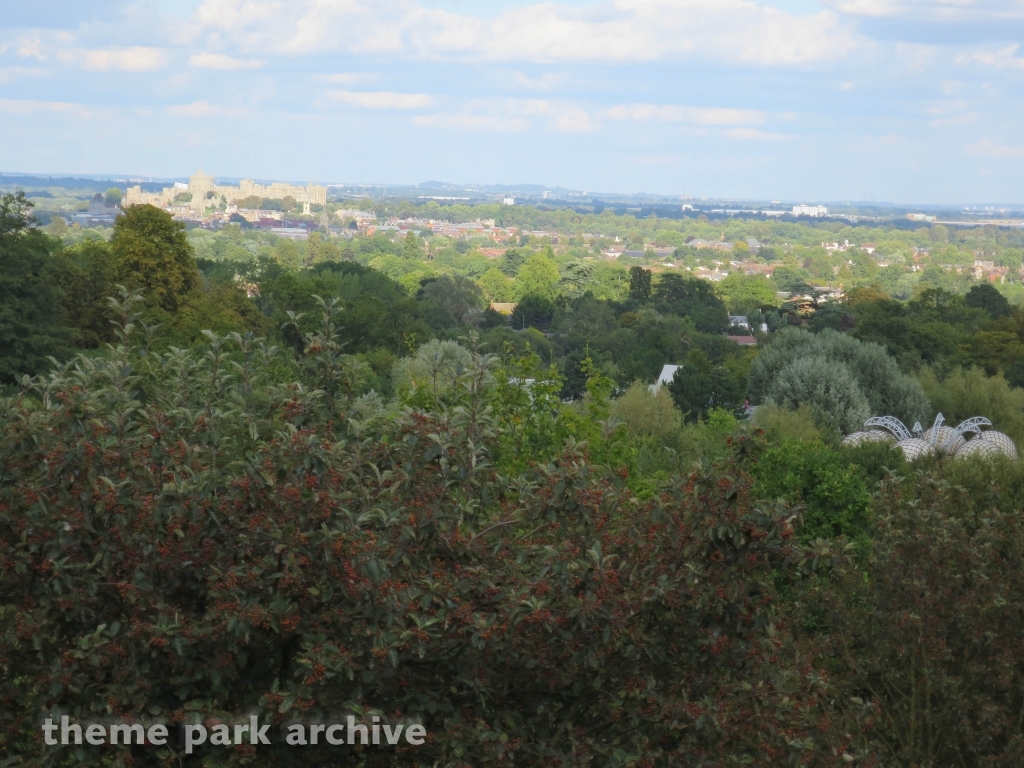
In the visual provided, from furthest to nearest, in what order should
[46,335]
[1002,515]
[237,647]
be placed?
[46,335] → [1002,515] → [237,647]

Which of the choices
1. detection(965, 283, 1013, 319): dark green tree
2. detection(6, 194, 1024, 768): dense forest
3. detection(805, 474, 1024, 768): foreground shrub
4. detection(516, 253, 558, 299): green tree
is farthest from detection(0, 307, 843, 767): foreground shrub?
detection(516, 253, 558, 299): green tree

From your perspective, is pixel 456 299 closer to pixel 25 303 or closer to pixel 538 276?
pixel 538 276

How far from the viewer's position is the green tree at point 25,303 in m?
30.2

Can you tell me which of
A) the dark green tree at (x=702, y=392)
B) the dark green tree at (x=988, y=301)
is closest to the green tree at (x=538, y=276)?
the dark green tree at (x=988, y=301)

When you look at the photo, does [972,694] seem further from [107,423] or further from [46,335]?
[46,335]

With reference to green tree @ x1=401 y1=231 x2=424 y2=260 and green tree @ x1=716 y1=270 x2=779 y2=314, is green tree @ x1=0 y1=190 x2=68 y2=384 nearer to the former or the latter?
green tree @ x1=716 y1=270 x2=779 y2=314

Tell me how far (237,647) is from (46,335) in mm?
28934

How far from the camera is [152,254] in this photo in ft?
127

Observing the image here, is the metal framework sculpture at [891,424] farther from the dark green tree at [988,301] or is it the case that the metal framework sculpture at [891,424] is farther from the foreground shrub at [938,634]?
the dark green tree at [988,301]

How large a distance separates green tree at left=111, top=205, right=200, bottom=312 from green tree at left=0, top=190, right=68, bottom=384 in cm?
498

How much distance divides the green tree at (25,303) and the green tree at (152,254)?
16.3 feet

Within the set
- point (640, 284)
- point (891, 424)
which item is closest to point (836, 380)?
point (891, 424)

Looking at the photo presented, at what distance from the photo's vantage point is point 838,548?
21.5 feet

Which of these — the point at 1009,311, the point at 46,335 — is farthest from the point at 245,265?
the point at 1009,311
